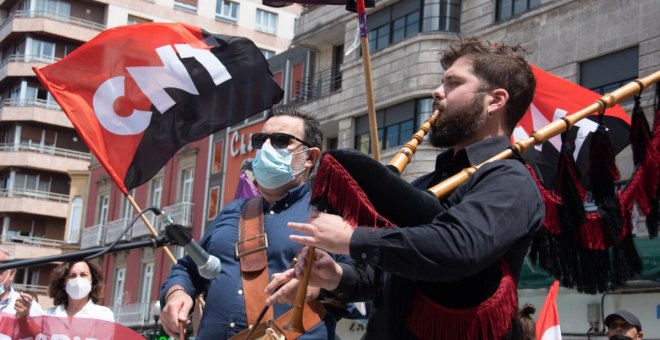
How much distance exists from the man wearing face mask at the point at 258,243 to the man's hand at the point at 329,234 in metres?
1.46

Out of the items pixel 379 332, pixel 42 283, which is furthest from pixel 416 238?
pixel 42 283

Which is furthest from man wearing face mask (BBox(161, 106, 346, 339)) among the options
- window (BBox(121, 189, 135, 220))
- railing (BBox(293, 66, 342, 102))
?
window (BBox(121, 189, 135, 220))

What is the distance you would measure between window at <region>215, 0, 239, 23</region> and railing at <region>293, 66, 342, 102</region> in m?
27.0

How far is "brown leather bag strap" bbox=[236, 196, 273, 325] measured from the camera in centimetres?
467

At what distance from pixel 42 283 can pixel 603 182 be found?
54478 mm

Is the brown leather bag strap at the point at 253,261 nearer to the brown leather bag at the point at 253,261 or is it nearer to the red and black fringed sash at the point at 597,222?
the brown leather bag at the point at 253,261

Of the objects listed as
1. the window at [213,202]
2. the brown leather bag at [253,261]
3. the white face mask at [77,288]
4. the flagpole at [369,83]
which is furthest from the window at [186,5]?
the brown leather bag at [253,261]

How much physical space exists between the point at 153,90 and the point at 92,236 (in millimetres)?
37962

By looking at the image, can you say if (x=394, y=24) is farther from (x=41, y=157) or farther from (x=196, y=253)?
(x=41, y=157)

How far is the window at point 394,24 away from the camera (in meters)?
26.1

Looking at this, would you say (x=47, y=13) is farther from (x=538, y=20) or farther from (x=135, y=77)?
(x=135, y=77)

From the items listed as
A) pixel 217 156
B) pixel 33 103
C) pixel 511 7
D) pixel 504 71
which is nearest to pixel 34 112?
pixel 33 103

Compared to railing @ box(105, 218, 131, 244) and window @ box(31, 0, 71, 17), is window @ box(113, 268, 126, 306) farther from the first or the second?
window @ box(31, 0, 71, 17)

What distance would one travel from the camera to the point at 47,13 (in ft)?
193
